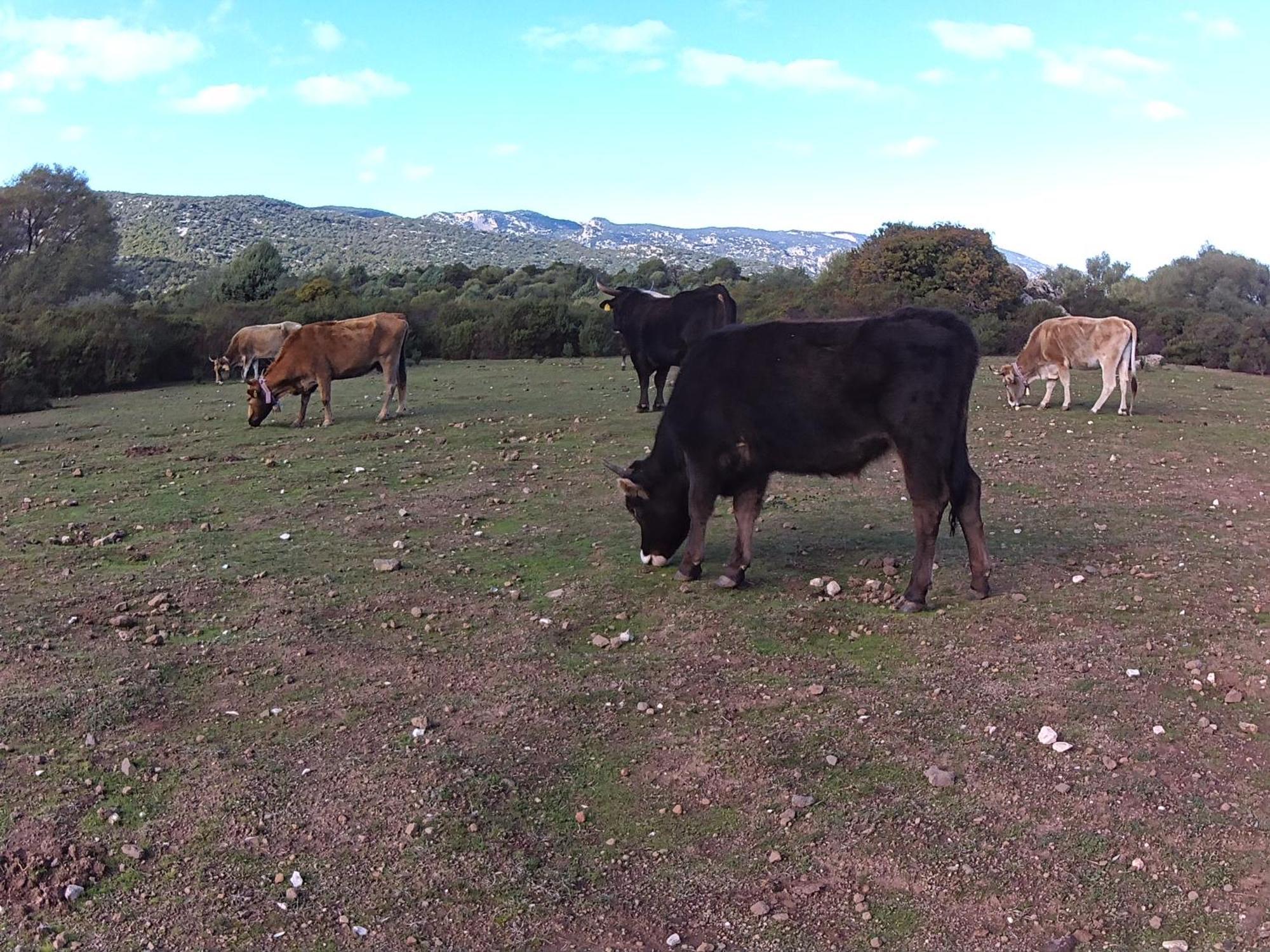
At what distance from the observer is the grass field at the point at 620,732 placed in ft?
12.3

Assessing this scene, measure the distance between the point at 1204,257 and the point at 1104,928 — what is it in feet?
179

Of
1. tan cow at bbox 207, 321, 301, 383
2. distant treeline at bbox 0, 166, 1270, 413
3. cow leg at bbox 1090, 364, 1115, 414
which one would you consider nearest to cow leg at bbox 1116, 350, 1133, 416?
cow leg at bbox 1090, 364, 1115, 414

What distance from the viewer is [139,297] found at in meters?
50.3

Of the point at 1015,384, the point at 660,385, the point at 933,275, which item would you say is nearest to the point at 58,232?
the point at 933,275

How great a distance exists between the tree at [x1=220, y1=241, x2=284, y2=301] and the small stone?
38644mm

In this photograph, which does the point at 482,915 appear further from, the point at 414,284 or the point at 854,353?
the point at 414,284

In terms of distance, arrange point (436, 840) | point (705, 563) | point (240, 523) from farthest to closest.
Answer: point (240, 523), point (705, 563), point (436, 840)

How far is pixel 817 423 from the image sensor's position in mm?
6895

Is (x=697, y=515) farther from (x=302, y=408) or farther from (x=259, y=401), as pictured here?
(x=259, y=401)

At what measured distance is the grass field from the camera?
12.3 ft

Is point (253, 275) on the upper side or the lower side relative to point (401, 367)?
upper

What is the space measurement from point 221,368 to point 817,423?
68.4 ft

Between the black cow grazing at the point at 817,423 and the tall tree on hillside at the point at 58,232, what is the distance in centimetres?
4390

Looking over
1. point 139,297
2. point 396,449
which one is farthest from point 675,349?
point 139,297
